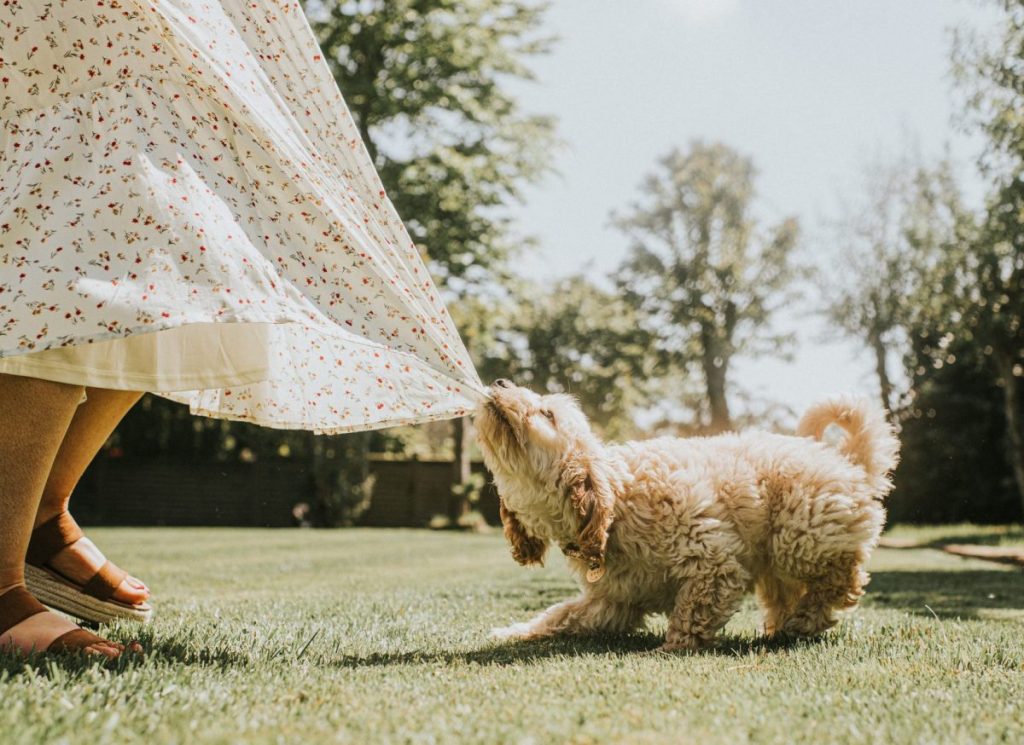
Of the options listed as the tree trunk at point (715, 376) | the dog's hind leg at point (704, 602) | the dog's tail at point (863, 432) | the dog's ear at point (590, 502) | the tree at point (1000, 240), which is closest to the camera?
the dog's hind leg at point (704, 602)

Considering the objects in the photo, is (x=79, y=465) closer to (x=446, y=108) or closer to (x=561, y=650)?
(x=561, y=650)

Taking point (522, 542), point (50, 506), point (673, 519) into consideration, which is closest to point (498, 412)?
point (522, 542)

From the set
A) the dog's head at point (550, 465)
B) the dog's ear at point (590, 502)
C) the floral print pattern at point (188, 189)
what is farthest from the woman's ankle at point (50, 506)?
the dog's ear at point (590, 502)

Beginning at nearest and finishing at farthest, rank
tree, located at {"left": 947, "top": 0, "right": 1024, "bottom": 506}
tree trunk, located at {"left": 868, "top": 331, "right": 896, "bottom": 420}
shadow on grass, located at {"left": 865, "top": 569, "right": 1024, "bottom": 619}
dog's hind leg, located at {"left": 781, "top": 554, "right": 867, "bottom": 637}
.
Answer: dog's hind leg, located at {"left": 781, "top": 554, "right": 867, "bottom": 637}
shadow on grass, located at {"left": 865, "top": 569, "right": 1024, "bottom": 619}
tree, located at {"left": 947, "top": 0, "right": 1024, "bottom": 506}
tree trunk, located at {"left": 868, "top": 331, "right": 896, "bottom": 420}

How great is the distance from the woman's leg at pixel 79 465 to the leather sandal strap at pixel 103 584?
0.05 ft

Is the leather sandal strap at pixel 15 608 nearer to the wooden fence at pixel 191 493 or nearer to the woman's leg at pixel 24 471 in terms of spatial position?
the woman's leg at pixel 24 471

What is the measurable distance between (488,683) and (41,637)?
1168mm

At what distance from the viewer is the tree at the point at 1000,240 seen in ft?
37.0

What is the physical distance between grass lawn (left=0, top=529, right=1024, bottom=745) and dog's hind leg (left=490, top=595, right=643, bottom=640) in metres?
0.14

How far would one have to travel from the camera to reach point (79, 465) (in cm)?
305

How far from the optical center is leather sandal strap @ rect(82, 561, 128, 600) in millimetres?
3000

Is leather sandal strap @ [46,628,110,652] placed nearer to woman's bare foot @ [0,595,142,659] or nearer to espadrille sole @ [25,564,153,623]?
woman's bare foot @ [0,595,142,659]

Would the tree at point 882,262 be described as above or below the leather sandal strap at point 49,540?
above

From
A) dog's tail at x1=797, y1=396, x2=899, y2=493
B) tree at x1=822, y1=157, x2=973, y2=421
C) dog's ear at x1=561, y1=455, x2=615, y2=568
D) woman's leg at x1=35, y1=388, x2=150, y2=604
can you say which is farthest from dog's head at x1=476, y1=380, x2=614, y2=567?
tree at x1=822, y1=157, x2=973, y2=421
